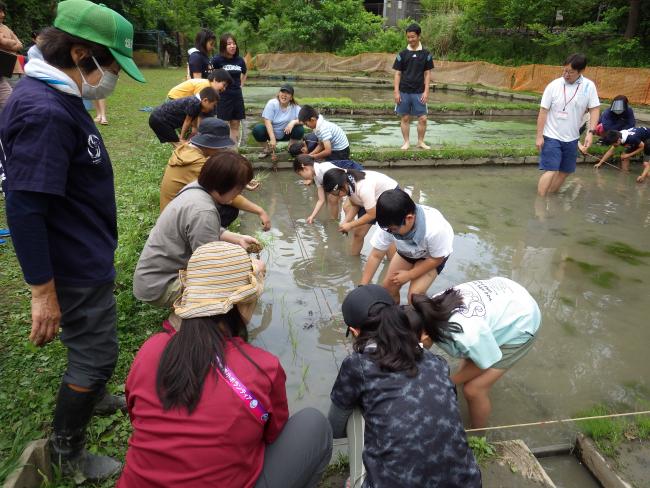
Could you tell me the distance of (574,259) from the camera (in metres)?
4.95

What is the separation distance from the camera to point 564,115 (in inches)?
249

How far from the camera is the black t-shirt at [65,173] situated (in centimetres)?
178

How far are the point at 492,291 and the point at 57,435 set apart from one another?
7.61 ft

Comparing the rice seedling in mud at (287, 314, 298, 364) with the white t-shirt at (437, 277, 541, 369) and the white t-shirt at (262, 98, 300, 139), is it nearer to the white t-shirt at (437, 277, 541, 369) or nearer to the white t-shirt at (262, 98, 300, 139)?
the white t-shirt at (437, 277, 541, 369)

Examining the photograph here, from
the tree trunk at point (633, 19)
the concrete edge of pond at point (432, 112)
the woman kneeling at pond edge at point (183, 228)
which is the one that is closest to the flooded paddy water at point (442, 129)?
the concrete edge of pond at point (432, 112)

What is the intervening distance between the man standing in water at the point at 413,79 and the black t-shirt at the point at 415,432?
7.00m

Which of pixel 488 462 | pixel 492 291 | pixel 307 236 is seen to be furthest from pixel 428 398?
pixel 307 236

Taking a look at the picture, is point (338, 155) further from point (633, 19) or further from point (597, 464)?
point (633, 19)

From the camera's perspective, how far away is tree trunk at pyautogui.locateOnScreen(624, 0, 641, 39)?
21.9 meters

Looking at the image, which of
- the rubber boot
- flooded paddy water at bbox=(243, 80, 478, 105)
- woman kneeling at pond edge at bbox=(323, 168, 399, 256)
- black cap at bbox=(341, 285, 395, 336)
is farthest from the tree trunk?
the rubber boot

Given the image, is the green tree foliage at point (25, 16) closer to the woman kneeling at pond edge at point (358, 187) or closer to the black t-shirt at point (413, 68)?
the black t-shirt at point (413, 68)

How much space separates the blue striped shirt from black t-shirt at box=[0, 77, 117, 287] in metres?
4.46

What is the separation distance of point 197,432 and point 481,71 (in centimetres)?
2672

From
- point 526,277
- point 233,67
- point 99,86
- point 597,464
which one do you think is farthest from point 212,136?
point 233,67
